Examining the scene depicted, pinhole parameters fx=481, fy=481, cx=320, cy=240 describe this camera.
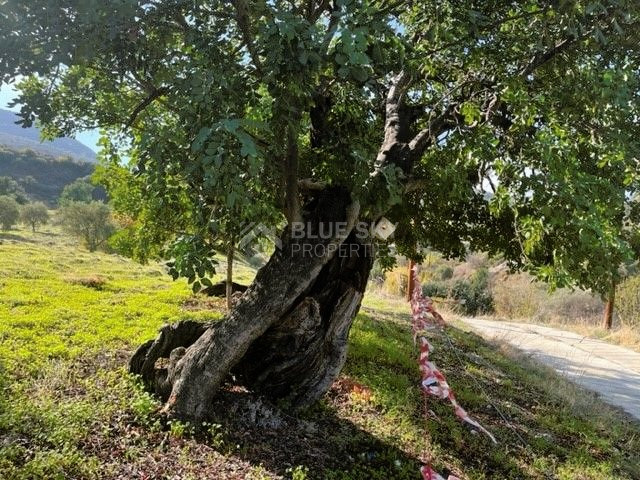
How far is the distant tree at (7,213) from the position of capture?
124 ft

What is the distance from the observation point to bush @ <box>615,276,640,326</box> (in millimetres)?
15820

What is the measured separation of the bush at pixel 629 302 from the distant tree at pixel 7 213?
41053 mm

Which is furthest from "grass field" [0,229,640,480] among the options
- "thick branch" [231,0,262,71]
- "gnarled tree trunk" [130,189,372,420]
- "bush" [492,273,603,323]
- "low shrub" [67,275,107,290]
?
"bush" [492,273,603,323]

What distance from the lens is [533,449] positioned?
212 inches

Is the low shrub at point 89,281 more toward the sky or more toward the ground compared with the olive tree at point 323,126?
more toward the ground

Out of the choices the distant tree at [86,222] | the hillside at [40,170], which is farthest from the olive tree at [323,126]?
the hillside at [40,170]

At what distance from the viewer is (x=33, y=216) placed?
4238 cm

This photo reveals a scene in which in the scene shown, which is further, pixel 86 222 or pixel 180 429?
pixel 86 222

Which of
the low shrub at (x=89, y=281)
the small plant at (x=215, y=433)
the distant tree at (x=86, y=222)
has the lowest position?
the small plant at (x=215, y=433)

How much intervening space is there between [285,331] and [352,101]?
2.44 metres

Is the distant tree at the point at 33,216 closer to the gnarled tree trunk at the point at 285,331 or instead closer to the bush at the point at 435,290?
the bush at the point at 435,290

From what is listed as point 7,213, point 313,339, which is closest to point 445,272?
point 313,339

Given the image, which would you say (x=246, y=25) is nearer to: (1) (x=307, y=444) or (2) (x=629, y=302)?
(1) (x=307, y=444)

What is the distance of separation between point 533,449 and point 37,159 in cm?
12877
